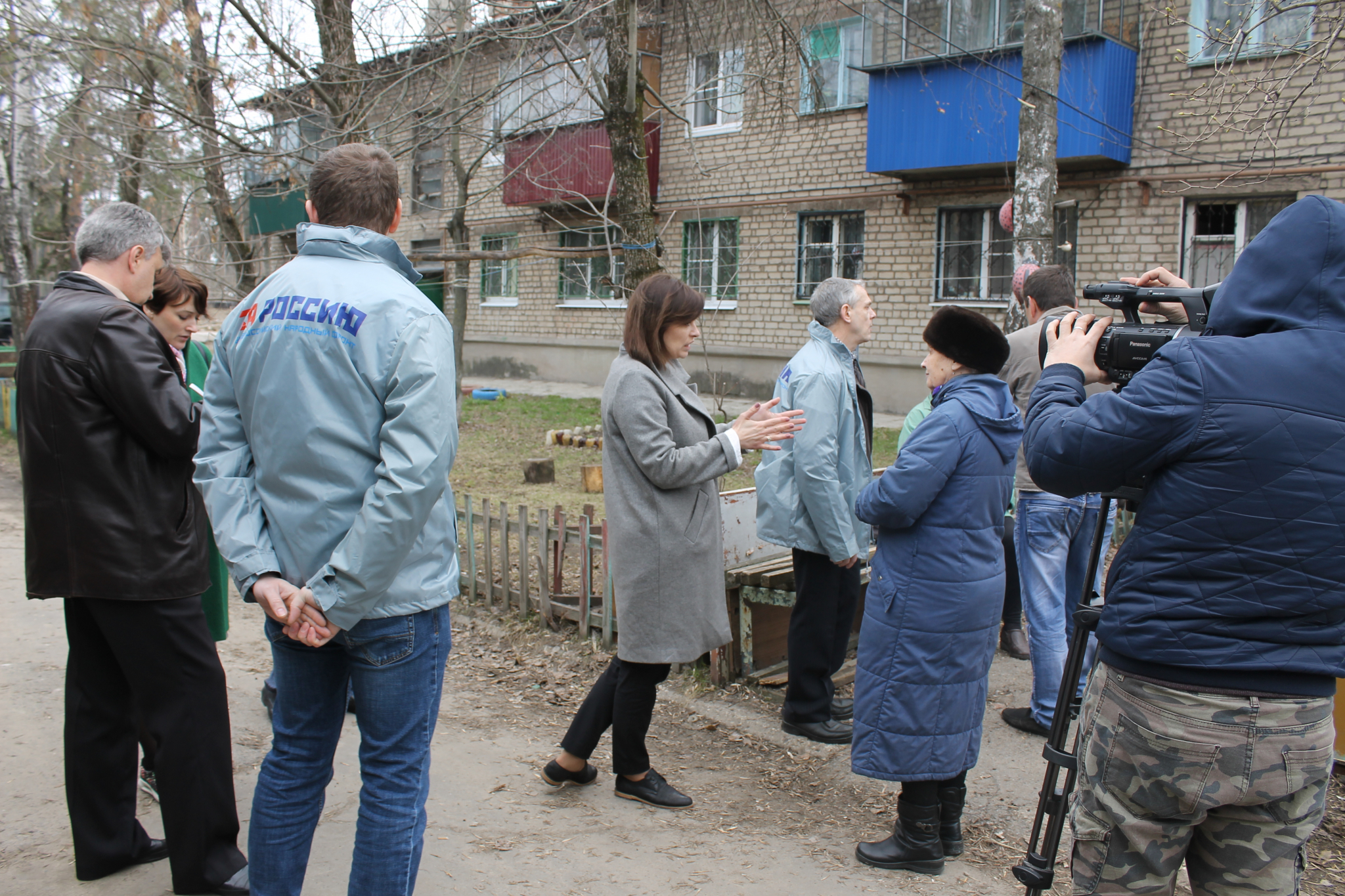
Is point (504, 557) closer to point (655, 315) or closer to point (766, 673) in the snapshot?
point (766, 673)

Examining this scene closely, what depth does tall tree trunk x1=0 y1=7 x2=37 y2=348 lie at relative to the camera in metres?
8.90

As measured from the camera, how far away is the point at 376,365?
2004 mm

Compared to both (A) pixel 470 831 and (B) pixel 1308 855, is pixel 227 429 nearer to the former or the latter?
(A) pixel 470 831

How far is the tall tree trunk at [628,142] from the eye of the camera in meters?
6.57

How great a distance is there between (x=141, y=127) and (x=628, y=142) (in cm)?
345

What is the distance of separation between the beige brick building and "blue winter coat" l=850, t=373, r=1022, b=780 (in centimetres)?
496

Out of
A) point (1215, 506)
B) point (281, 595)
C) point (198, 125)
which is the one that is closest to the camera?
point (1215, 506)

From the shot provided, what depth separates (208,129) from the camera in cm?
639

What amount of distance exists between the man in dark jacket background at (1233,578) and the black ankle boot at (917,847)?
0.95 metres

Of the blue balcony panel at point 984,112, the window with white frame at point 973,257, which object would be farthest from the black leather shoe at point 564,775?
the window with white frame at point 973,257

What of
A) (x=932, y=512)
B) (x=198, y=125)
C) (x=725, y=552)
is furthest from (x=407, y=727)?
(x=198, y=125)

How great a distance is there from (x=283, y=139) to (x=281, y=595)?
6.13 meters

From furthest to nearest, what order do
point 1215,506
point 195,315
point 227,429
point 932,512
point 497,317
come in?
point 497,317, point 195,315, point 932,512, point 227,429, point 1215,506

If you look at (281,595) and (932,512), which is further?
(932,512)
